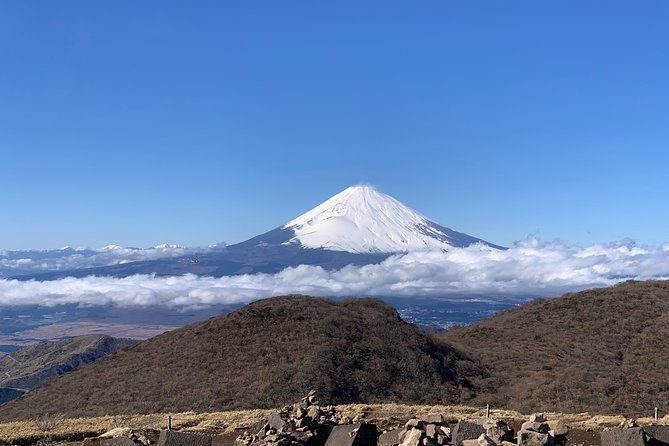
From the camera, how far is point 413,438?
497 inches

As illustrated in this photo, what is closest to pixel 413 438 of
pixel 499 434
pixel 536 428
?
pixel 499 434

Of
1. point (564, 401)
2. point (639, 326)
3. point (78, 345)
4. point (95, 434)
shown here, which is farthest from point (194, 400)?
point (78, 345)

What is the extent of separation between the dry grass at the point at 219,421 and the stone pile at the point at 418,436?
5248mm

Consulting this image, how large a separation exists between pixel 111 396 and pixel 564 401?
25538 mm

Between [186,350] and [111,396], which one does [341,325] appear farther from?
[111,396]

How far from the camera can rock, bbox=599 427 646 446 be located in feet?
42.9

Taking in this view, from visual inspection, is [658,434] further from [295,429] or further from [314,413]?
[295,429]

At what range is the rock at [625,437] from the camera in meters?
13.1

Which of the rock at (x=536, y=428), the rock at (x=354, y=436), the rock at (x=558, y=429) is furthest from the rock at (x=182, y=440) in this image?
the rock at (x=558, y=429)

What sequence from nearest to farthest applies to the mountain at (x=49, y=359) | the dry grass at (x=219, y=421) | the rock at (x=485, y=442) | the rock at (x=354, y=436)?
Answer: the rock at (x=485, y=442) → the rock at (x=354, y=436) → the dry grass at (x=219, y=421) → the mountain at (x=49, y=359)

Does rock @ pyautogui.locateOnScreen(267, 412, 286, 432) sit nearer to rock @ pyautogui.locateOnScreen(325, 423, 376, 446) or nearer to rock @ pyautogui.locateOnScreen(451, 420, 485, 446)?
rock @ pyautogui.locateOnScreen(325, 423, 376, 446)

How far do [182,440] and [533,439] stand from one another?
796 cm

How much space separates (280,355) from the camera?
37500mm

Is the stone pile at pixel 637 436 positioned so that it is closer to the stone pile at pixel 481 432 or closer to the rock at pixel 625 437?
the rock at pixel 625 437
